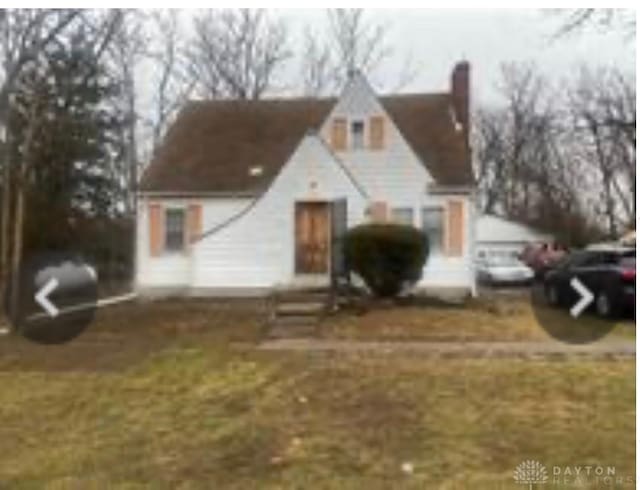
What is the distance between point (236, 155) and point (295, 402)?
18384 millimetres

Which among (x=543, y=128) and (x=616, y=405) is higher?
(x=543, y=128)

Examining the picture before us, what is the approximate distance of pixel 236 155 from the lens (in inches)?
1113

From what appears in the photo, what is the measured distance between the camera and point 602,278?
20.5 metres

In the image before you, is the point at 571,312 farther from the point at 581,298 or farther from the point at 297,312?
the point at 297,312

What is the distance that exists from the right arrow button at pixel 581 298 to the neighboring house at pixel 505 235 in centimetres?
4063

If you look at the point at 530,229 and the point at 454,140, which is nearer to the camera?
the point at 454,140

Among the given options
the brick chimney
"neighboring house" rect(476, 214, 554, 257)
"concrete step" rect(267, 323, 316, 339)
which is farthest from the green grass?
"neighboring house" rect(476, 214, 554, 257)

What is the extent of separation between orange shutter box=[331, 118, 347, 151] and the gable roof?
178 cm

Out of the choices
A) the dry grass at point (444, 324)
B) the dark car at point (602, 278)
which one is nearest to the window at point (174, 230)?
the dry grass at point (444, 324)

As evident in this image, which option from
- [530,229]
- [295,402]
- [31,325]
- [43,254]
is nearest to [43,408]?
[295,402]

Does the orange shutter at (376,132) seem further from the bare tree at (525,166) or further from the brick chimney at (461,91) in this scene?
the bare tree at (525,166)

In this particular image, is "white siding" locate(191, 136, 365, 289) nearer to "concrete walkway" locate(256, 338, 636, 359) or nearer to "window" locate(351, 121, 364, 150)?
"window" locate(351, 121, 364, 150)

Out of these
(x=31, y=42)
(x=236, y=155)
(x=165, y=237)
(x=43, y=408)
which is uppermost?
(x=31, y=42)

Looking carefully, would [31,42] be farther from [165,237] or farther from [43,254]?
[43,254]
